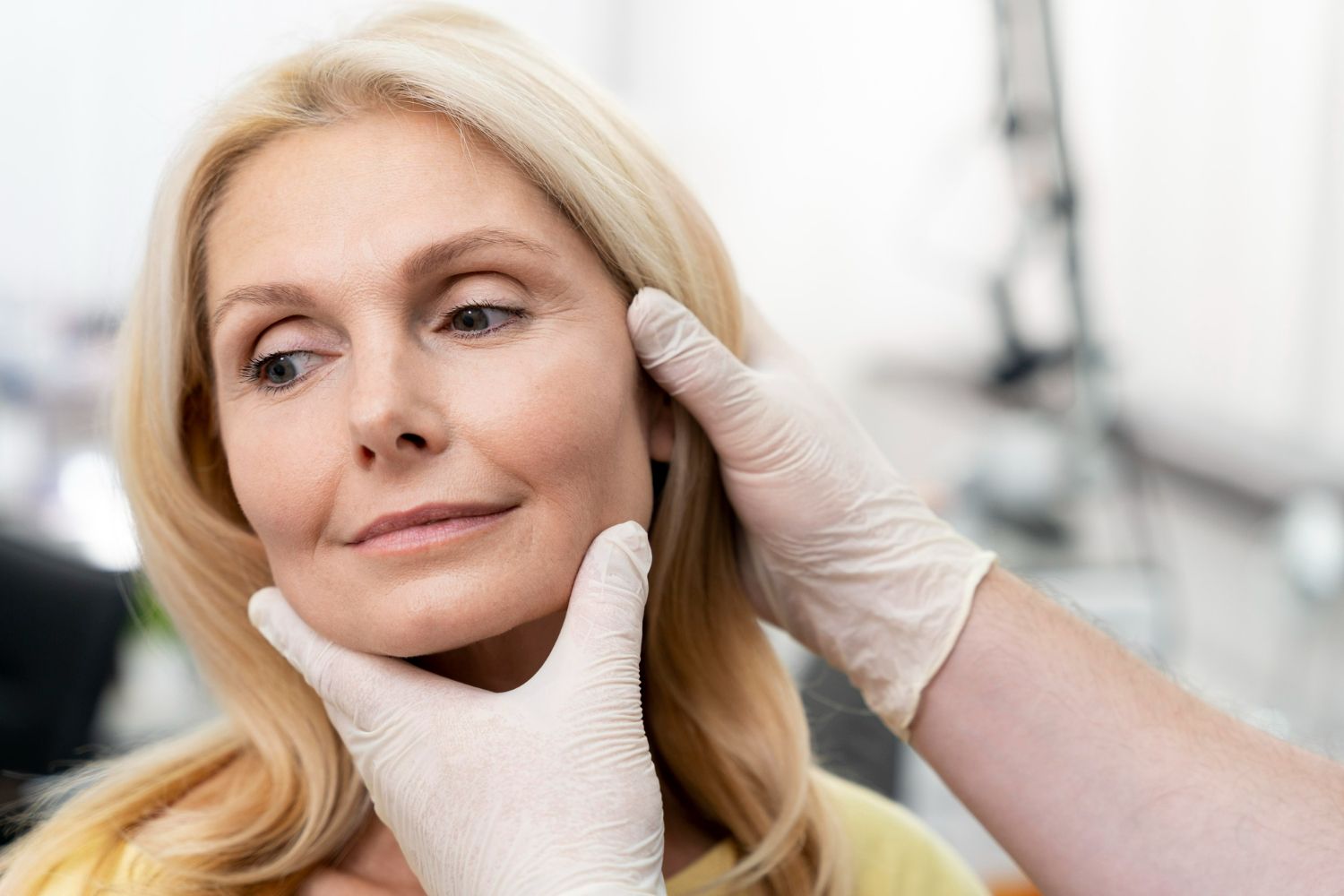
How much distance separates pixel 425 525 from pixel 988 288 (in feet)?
7.00

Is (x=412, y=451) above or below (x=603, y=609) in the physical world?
above

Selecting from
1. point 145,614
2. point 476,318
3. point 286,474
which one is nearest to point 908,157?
point 145,614

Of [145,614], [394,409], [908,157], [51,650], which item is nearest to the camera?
[394,409]

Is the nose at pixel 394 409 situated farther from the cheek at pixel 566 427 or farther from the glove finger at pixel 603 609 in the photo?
the glove finger at pixel 603 609

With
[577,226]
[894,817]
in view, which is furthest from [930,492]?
[577,226]

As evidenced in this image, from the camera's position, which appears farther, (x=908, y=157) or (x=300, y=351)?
(x=908, y=157)

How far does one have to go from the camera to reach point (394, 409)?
34.0 inches

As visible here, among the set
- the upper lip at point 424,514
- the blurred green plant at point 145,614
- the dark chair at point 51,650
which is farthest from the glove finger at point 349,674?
the dark chair at point 51,650

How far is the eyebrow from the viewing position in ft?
2.99

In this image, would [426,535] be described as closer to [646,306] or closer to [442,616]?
[442,616]

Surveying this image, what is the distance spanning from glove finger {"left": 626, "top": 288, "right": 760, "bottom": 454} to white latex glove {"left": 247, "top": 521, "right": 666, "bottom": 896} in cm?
15

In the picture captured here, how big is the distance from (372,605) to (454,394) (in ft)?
0.56

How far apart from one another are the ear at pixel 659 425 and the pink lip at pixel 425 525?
24 centimetres

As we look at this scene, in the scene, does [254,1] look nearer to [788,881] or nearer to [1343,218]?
[1343,218]
